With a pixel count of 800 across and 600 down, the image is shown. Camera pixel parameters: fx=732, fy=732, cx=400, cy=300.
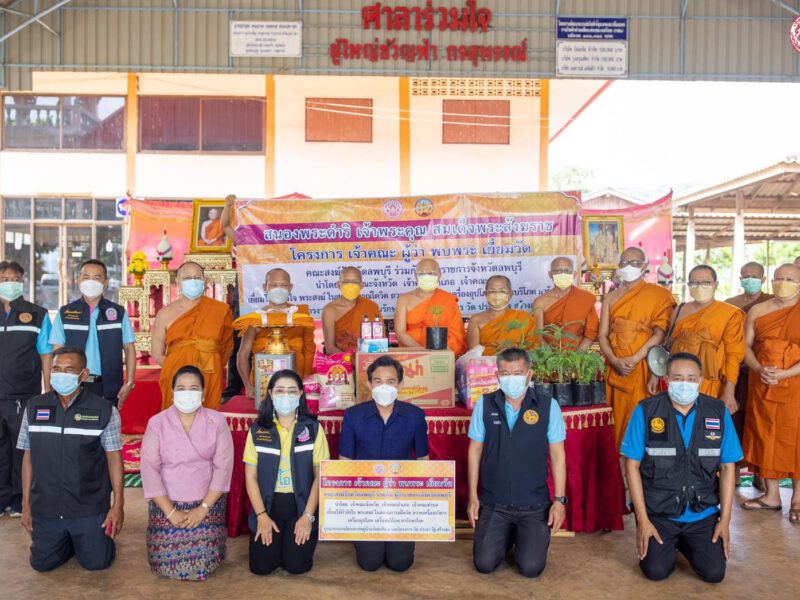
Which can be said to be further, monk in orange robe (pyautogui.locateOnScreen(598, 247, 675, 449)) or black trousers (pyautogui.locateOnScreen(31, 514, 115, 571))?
monk in orange robe (pyautogui.locateOnScreen(598, 247, 675, 449))

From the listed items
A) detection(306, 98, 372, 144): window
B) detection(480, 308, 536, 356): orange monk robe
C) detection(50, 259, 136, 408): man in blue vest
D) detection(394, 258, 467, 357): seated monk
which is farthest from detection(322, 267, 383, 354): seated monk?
detection(306, 98, 372, 144): window

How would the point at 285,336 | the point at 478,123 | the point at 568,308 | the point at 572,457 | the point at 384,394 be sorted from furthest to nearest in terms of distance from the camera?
the point at 478,123, the point at 568,308, the point at 285,336, the point at 572,457, the point at 384,394

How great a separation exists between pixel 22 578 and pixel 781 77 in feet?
28.2

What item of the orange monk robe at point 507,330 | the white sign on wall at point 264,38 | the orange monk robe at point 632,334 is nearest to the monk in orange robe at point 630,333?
the orange monk robe at point 632,334

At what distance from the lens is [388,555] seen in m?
3.82

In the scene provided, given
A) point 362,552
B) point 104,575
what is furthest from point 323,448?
point 104,575

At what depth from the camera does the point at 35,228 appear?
13.8 m

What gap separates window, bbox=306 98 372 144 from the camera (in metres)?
13.8

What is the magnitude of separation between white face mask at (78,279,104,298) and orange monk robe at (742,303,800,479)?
4.44 m

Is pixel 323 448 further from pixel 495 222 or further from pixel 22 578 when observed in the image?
pixel 495 222

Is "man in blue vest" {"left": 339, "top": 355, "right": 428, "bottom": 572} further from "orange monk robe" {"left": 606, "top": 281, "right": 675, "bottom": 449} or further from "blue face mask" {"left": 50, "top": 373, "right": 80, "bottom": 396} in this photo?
"orange monk robe" {"left": 606, "top": 281, "right": 675, "bottom": 449}

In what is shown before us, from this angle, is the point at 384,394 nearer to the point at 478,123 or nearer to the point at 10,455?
the point at 10,455

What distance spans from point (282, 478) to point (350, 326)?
6.35ft

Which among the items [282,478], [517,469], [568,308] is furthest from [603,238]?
[282,478]
